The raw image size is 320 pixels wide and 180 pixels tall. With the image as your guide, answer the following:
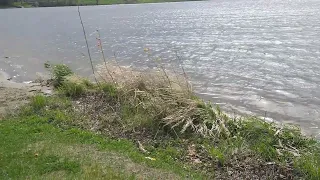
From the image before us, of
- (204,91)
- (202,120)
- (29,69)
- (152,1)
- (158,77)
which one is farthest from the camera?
(152,1)

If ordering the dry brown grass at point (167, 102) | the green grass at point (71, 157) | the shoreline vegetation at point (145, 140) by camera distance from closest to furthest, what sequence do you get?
the green grass at point (71, 157) → the shoreline vegetation at point (145, 140) → the dry brown grass at point (167, 102)

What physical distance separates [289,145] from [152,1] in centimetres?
15512

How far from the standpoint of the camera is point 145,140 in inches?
392

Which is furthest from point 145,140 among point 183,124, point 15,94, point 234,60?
point 234,60

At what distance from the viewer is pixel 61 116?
1140cm

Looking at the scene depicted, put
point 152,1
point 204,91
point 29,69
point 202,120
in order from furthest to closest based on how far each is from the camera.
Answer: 1. point 152,1
2. point 29,69
3. point 204,91
4. point 202,120

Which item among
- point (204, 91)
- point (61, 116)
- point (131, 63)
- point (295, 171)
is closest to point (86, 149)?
point (61, 116)

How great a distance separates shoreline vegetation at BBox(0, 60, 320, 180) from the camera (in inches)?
307

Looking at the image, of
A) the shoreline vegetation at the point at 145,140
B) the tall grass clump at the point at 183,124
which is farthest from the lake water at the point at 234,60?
the shoreline vegetation at the point at 145,140

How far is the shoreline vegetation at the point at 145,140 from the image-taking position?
779 cm

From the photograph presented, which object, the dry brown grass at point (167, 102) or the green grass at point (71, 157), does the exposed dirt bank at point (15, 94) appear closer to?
the green grass at point (71, 157)

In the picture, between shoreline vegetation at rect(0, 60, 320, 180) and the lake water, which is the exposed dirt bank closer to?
shoreline vegetation at rect(0, 60, 320, 180)

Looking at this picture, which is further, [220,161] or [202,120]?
[202,120]

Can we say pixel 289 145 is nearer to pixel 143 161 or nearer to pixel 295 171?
pixel 295 171
